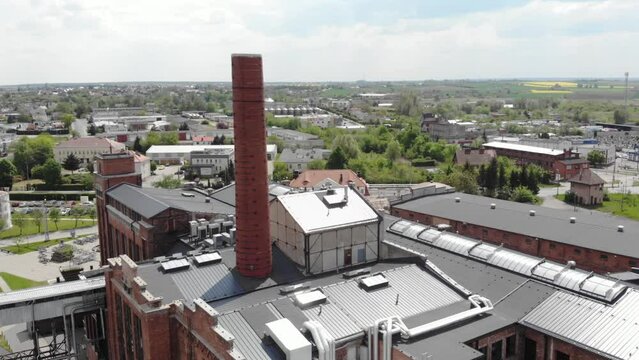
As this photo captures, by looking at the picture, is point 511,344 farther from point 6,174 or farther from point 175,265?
point 6,174

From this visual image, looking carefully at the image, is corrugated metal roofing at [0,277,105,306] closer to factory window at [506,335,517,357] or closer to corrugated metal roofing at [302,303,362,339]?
corrugated metal roofing at [302,303,362,339]

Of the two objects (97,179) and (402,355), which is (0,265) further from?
(402,355)

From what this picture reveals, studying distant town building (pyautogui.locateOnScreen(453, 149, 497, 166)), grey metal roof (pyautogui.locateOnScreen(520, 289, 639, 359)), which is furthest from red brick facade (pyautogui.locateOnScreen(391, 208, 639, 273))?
distant town building (pyautogui.locateOnScreen(453, 149, 497, 166))

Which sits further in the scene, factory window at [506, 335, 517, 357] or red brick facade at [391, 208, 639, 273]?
red brick facade at [391, 208, 639, 273]

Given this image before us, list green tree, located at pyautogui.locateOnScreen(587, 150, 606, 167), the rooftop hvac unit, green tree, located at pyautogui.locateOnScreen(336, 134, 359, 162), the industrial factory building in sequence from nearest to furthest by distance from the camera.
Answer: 1. the industrial factory building
2. the rooftop hvac unit
3. green tree, located at pyautogui.locateOnScreen(587, 150, 606, 167)
4. green tree, located at pyautogui.locateOnScreen(336, 134, 359, 162)

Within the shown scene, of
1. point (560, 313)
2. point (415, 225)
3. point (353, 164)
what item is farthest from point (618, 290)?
point (353, 164)
